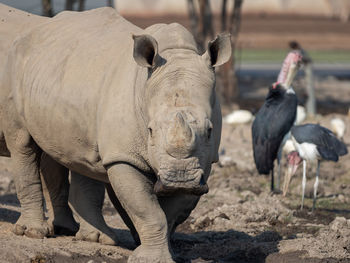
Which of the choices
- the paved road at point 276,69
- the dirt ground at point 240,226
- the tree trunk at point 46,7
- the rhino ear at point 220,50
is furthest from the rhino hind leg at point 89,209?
the paved road at point 276,69

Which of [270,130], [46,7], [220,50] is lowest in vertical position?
[46,7]

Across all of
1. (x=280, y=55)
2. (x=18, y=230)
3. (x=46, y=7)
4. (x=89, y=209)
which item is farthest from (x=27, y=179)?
(x=280, y=55)

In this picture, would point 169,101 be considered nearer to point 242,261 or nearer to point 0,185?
point 242,261

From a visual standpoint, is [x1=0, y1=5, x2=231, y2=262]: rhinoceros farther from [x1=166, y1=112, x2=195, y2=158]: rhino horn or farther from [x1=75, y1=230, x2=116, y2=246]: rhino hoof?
[x1=75, y1=230, x2=116, y2=246]: rhino hoof

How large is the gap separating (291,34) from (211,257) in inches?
1265

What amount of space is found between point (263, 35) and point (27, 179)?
105 feet

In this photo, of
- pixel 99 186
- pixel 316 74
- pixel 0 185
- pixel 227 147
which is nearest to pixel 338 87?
pixel 316 74

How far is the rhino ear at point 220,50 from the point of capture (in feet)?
20.0

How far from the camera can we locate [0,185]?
10820mm

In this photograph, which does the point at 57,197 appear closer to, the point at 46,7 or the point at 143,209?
the point at 143,209

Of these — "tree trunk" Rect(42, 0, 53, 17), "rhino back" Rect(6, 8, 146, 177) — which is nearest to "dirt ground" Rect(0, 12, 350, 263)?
"rhino back" Rect(6, 8, 146, 177)

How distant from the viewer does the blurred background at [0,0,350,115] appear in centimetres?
1702

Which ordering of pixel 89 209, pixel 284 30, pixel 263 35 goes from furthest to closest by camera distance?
pixel 284 30 → pixel 263 35 → pixel 89 209

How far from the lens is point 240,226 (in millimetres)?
8656
